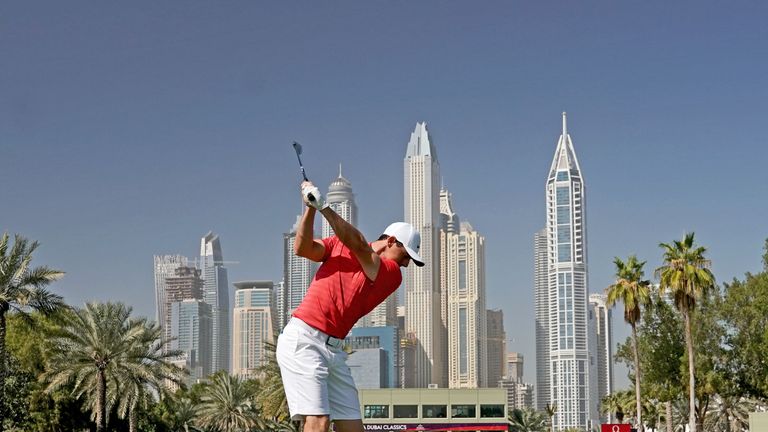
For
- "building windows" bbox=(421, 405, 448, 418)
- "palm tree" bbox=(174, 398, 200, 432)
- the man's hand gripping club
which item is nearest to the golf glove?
the man's hand gripping club

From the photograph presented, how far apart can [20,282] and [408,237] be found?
105 feet

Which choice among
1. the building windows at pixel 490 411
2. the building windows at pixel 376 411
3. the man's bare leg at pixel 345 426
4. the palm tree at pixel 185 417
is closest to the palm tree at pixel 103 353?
Result: the palm tree at pixel 185 417

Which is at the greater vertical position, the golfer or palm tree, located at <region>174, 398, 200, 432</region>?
the golfer

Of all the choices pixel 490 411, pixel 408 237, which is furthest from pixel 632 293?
pixel 490 411

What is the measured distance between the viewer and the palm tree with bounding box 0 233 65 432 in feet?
120

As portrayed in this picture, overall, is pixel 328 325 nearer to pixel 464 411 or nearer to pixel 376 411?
pixel 376 411

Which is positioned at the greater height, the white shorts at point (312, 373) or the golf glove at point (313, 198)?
the golf glove at point (313, 198)

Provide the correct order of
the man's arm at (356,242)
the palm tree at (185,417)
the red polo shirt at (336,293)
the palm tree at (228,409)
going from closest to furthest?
the man's arm at (356,242) → the red polo shirt at (336,293) → the palm tree at (228,409) → the palm tree at (185,417)

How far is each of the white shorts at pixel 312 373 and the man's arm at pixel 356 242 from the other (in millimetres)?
548

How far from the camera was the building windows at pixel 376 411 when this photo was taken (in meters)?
105

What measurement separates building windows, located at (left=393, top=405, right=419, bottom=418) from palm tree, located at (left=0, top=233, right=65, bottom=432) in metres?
70.5

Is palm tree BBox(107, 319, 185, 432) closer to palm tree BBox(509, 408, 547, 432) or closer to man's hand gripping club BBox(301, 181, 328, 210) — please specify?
man's hand gripping club BBox(301, 181, 328, 210)

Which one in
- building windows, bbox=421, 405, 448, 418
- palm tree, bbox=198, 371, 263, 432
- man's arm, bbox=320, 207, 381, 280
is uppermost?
man's arm, bbox=320, 207, 381, 280

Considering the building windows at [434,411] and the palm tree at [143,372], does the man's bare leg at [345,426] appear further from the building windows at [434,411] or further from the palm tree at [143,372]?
the building windows at [434,411]
